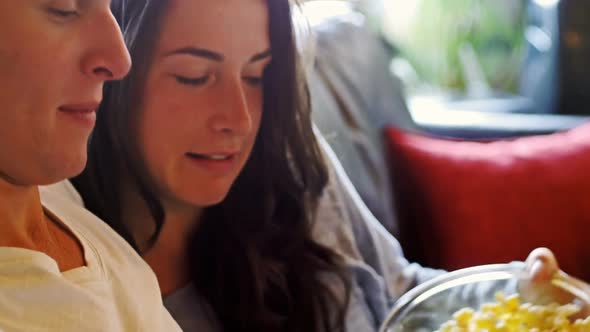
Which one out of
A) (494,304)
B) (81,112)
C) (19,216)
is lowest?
(494,304)

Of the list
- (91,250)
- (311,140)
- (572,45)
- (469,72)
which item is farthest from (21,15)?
(469,72)

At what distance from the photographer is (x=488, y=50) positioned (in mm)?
2273

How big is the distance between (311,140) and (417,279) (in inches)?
13.4

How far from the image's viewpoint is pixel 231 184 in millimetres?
987

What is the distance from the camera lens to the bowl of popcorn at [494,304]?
812 mm

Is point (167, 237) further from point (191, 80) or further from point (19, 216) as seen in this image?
point (19, 216)

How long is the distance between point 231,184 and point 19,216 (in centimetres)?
38

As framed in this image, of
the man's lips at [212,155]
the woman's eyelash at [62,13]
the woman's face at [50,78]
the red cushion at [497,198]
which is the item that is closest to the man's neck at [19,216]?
the woman's face at [50,78]

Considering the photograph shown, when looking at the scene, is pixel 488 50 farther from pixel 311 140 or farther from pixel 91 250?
pixel 91 250

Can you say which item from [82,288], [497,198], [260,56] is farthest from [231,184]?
[497,198]

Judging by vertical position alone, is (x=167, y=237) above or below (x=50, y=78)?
below

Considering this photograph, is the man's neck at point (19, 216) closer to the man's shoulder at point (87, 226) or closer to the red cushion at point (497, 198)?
the man's shoulder at point (87, 226)

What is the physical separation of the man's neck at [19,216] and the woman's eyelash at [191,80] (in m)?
0.27

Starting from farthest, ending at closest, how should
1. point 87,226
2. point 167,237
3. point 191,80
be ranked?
point 167,237, point 191,80, point 87,226
